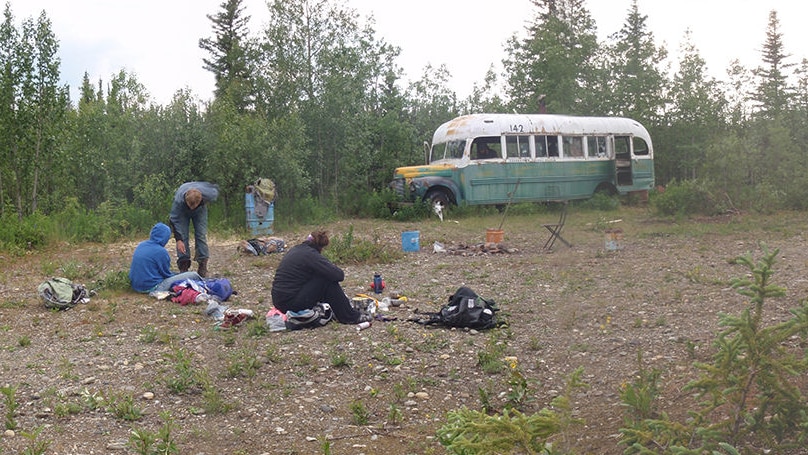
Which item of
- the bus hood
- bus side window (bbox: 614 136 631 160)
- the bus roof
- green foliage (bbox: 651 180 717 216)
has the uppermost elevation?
the bus roof

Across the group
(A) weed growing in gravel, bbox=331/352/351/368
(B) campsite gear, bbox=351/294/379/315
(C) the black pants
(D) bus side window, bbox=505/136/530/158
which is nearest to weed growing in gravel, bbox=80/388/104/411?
(A) weed growing in gravel, bbox=331/352/351/368

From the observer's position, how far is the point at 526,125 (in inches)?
735

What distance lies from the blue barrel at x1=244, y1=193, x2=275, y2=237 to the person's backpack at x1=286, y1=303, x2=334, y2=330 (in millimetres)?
8073

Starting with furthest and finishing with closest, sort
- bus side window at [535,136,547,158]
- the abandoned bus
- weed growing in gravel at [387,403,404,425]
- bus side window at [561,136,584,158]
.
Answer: bus side window at [561,136,584,158] < bus side window at [535,136,547,158] < the abandoned bus < weed growing in gravel at [387,403,404,425]

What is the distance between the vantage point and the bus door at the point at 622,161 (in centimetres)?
2067

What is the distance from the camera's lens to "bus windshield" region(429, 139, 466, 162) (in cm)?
1838

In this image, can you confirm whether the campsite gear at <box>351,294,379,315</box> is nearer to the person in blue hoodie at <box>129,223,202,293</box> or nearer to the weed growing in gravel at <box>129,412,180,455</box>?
the person in blue hoodie at <box>129,223,202,293</box>

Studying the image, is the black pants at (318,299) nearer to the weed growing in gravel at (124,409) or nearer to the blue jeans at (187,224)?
the weed growing in gravel at (124,409)

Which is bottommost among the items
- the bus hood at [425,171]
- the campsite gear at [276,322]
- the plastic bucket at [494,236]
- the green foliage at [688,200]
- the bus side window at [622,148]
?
the campsite gear at [276,322]

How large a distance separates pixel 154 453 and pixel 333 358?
2.05m

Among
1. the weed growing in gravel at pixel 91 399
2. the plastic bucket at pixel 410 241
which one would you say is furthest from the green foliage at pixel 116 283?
the plastic bucket at pixel 410 241

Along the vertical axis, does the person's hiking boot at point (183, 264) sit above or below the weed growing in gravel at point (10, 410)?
above

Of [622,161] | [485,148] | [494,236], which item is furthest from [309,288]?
[622,161]

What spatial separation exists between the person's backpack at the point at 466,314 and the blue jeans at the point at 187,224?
4.07 meters
